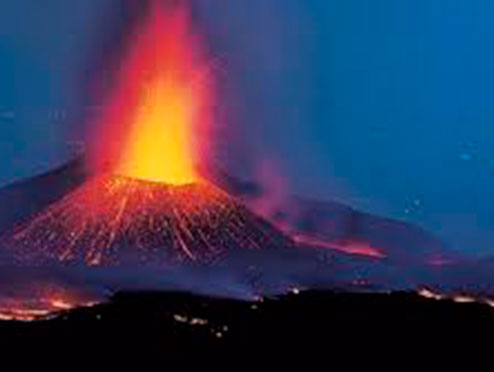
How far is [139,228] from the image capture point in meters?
49.2

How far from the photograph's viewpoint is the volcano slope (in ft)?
152

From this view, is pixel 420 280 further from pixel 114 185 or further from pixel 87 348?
pixel 87 348

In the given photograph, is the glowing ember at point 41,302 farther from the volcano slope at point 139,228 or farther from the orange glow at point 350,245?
the orange glow at point 350,245

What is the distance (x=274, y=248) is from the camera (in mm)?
52781

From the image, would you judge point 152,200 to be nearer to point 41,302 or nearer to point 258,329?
point 41,302

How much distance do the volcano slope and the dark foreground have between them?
Result: 727 inches

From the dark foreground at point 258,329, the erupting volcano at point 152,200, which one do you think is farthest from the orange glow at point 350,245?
the dark foreground at point 258,329

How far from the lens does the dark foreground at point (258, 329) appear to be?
22.4 metres

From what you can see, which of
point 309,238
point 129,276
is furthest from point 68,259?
point 309,238

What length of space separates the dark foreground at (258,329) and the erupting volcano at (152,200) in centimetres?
1830

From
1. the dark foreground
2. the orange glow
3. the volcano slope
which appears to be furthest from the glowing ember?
the orange glow

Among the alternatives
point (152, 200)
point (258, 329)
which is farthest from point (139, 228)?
point (258, 329)

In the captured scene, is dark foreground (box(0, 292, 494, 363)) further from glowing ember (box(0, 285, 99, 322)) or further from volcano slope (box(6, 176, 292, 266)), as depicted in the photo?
volcano slope (box(6, 176, 292, 266))

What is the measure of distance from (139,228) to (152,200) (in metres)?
2.47
